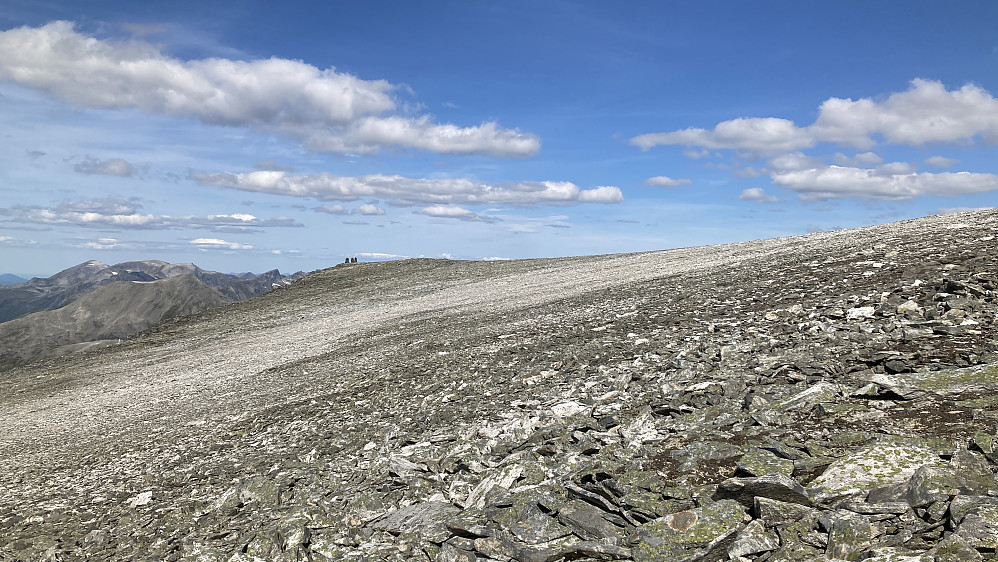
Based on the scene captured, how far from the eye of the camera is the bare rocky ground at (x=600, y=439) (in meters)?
6.69

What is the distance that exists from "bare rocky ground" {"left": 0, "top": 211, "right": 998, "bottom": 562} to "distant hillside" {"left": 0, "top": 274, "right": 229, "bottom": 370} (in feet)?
282

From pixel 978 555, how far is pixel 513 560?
14.8 feet

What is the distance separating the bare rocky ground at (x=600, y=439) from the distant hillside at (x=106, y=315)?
3389 inches

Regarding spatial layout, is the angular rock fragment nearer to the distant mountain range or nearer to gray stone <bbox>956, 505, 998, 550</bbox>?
gray stone <bbox>956, 505, 998, 550</bbox>

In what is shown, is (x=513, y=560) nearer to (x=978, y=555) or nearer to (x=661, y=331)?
(x=978, y=555)

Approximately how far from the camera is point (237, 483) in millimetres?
11320

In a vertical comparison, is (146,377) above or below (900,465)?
below

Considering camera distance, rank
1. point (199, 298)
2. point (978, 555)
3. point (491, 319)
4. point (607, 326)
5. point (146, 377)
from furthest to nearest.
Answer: point (199, 298) < point (146, 377) < point (491, 319) < point (607, 326) < point (978, 555)

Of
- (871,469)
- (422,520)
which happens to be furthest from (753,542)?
(422,520)

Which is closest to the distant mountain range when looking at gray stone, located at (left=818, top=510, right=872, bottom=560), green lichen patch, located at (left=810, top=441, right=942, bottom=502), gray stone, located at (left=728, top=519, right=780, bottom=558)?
green lichen patch, located at (left=810, top=441, right=942, bottom=502)

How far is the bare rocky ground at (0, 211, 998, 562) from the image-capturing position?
6.69m

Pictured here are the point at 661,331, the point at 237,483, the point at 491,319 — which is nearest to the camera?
the point at 237,483

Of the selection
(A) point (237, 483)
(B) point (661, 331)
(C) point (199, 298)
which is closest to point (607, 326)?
(B) point (661, 331)

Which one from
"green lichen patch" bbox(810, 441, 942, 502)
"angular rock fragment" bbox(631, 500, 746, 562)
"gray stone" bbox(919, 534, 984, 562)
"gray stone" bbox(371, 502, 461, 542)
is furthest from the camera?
"gray stone" bbox(371, 502, 461, 542)
